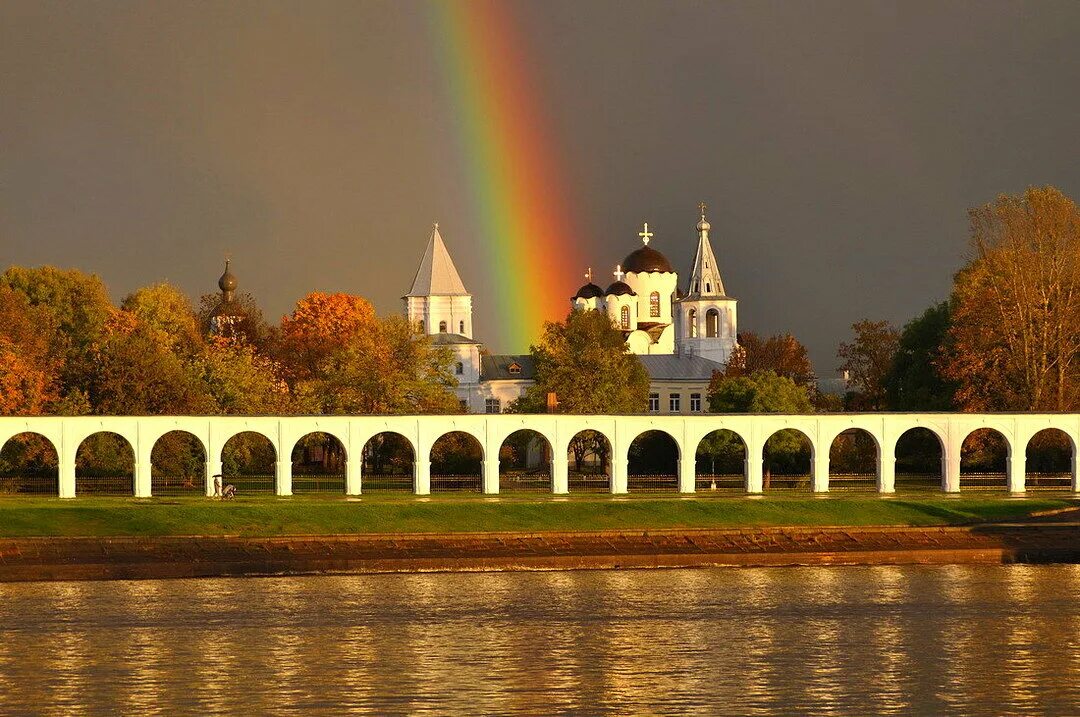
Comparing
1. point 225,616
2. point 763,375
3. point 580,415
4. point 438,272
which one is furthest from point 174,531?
point 438,272

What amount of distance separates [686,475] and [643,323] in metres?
79.8

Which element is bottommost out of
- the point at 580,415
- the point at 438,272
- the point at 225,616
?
the point at 225,616

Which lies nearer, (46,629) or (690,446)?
(46,629)

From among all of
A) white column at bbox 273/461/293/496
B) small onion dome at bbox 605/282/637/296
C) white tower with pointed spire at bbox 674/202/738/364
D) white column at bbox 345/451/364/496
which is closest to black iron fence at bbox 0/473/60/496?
white column at bbox 273/461/293/496

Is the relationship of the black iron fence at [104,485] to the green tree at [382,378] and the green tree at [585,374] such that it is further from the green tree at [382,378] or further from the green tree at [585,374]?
the green tree at [585,374]

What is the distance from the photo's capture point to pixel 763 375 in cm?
8794

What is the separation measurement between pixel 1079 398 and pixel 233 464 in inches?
1407

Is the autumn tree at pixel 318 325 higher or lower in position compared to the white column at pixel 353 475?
higher

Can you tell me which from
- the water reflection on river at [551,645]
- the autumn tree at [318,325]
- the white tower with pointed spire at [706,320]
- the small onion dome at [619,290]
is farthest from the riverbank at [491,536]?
the small onion dome at [619,290]

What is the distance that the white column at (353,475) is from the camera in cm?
6956

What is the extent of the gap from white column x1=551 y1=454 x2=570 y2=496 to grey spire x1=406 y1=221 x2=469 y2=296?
2281 inches

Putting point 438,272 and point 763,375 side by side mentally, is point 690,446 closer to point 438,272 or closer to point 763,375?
point 763,375

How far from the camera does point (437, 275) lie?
129000mm

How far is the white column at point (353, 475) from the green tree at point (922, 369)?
90.3ft
